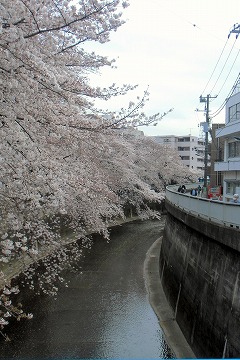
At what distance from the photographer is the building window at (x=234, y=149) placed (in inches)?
950

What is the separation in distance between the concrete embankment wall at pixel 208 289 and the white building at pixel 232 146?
10.7m

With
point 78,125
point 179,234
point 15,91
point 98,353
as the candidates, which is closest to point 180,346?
point 98,353

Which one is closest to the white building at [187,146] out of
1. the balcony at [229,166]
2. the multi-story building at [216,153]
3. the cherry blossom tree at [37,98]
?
the multi-story building at [216,153]

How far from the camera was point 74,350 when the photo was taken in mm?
9984

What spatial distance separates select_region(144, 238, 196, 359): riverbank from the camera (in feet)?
34.0

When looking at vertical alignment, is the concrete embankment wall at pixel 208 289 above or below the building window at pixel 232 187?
below

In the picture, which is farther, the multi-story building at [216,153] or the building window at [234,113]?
the multi-story building at [216,153]

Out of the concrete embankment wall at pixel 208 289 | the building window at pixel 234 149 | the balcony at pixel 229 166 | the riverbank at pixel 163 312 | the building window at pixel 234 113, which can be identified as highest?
the building window at pixel 234 113

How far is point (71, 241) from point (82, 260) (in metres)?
1.24

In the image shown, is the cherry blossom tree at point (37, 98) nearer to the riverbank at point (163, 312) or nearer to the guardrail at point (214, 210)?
the guardrail at point (214, 210)

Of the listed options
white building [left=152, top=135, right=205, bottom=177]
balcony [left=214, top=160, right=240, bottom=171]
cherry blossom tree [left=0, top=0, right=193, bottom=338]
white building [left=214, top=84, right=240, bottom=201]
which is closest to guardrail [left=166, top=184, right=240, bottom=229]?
cherry blossom tree [left=0, top=0, right=193, bottom=338]

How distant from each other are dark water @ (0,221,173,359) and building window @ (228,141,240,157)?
1098 centimetres

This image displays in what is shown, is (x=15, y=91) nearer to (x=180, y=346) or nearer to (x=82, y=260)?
(x=180, y=346)

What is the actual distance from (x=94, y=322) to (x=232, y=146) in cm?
1769
